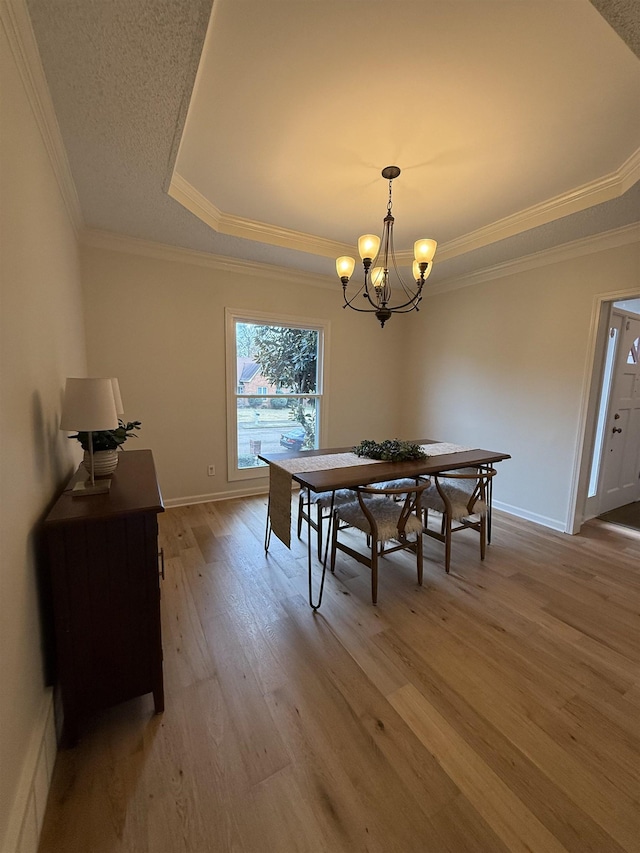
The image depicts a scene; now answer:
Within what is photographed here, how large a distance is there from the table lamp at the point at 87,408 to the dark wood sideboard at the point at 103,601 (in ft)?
0.91

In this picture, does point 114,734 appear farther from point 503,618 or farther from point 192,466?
point 192,466

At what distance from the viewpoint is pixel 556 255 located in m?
3.21

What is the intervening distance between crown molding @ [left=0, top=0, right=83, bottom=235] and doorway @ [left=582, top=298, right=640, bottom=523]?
395 centimetres

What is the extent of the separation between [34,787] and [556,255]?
4.63 meters

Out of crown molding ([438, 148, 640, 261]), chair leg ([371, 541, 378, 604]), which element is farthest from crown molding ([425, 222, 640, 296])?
chair leg ([371, 541, 378, 604])

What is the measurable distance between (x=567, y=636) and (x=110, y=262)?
14.4 feet

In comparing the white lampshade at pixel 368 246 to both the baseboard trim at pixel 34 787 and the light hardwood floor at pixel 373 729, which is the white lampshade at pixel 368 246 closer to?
the light hardwood floor at pixel 373 729

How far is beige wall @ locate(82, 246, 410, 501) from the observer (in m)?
3.16

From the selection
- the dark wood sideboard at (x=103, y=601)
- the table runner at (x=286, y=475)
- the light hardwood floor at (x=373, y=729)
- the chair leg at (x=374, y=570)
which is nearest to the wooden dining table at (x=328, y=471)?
the table runner at (x=286, y=475)

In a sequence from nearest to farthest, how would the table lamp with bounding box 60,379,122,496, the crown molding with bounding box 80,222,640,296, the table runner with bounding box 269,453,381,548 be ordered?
the table lamp with bounding box 60,379,122,496
the table runner with bounding box 269,453,381,548
the crown molding with bounding box 80,222,640,296

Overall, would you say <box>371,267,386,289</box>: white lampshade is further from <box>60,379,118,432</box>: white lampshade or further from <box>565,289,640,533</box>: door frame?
<box>565,289,640,533</box>: door frame

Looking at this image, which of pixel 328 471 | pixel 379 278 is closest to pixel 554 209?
pixel 379 278

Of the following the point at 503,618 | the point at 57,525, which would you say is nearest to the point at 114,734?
the point at 57,525

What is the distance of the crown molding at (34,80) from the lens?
1121mm
